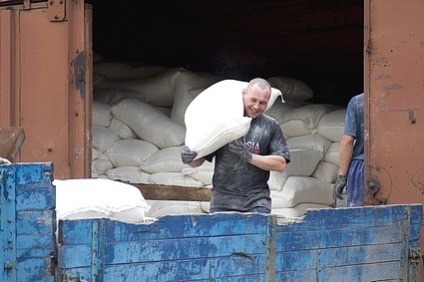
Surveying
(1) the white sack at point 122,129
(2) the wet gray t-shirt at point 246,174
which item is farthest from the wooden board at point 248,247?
(1) the white sack at point 122,129

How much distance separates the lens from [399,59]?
536 cm

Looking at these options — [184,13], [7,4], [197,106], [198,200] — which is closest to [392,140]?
[197,106]

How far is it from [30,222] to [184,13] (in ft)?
18.5

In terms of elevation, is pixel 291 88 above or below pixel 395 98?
above

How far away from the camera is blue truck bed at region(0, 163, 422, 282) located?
3326mm

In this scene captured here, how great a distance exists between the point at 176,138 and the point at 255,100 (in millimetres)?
2316

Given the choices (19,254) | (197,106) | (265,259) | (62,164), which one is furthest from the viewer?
(62,164)

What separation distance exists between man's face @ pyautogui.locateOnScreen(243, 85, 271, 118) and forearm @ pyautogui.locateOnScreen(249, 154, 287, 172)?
247 millimetres

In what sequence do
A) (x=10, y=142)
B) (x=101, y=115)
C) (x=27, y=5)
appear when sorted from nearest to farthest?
(x=10, y=142), (x=27, y=5), (x=101, y=115)

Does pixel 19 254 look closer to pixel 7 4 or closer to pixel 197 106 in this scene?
pixel 197 106

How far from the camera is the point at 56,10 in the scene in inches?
247

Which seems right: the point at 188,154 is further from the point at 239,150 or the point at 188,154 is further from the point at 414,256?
the point at 414,256

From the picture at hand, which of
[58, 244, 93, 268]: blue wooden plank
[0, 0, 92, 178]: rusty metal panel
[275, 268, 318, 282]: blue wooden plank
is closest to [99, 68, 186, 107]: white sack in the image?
[0, 0, 92, 178]: rusty metal panel

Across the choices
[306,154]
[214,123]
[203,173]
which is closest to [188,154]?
[214,123]
